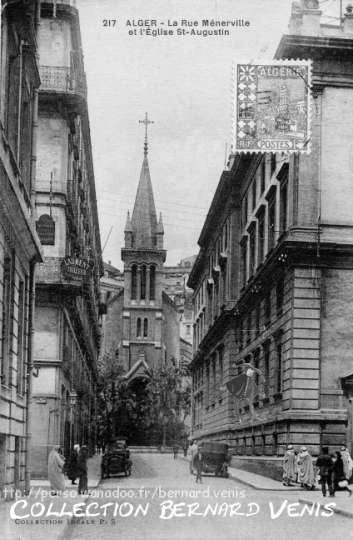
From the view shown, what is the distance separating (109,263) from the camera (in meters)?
148

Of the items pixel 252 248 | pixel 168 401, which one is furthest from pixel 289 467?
pixel 168 401

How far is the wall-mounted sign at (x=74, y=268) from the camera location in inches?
1286

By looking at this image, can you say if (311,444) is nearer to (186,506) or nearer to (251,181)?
(186,506)

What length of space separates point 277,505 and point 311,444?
9.30m

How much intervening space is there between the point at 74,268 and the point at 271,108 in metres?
11.7

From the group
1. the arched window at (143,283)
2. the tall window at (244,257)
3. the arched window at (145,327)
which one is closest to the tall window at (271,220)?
the tall window at (244,257)

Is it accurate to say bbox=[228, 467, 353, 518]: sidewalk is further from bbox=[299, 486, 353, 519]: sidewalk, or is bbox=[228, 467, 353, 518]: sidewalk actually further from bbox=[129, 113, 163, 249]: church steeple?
bbox=[129, 113, 163, 249]: church steeple

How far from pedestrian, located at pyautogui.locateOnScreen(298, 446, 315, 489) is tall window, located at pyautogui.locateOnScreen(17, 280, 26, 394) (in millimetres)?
9218

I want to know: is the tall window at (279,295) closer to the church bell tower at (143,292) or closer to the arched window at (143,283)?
the church bell tower at (143,292)

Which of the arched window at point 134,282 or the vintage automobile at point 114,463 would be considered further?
the arched window at point 134,282

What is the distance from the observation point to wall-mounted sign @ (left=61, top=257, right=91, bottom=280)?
3266 centimetres

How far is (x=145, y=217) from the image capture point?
355 feet

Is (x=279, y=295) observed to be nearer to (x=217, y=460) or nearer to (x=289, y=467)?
(x=217, y=460)

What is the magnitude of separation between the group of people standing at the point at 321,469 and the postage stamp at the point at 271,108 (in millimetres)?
8095
